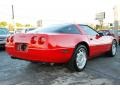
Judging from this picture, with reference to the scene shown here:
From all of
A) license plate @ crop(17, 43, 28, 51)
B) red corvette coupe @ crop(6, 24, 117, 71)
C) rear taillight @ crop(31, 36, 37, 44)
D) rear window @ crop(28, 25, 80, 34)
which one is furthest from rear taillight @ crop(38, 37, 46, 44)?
rear window @ crop(28, 25, 80, 34)

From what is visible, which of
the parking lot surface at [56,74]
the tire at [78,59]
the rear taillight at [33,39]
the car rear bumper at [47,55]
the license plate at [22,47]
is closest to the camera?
the parking lot surface at [56,74]

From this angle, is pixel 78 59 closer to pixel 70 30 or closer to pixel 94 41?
pixel 70 30

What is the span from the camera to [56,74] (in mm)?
5680

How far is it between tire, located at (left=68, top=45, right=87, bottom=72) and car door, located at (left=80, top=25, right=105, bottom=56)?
0.44 meters

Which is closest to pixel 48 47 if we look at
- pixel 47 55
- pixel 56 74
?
pixel 47 55

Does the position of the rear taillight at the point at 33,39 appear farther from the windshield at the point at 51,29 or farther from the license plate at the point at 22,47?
the windshield at the point at 51,29

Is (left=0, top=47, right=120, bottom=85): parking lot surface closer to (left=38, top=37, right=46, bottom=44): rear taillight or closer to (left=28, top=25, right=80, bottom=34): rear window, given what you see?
(left=38, top=37, right=46, bottom=44): rear taillight

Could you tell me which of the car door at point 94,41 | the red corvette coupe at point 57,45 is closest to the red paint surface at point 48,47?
the red corvette coupe at point 57,45

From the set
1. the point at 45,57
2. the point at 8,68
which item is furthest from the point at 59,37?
the point at 8,68

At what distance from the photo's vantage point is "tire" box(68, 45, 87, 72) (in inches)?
231

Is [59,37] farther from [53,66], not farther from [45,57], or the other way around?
[53,66]

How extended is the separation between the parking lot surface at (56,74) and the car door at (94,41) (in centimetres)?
42

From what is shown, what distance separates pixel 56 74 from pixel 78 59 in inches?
28.5

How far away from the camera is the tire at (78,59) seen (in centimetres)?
586
